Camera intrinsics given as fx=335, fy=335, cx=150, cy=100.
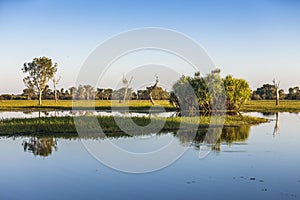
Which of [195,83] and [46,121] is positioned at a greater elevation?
[195,83]

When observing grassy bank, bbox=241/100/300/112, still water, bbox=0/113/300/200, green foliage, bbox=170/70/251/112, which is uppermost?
green foliage, bbox=170/70/251/112

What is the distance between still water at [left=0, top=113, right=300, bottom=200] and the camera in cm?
908

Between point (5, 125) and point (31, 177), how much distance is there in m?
12.9

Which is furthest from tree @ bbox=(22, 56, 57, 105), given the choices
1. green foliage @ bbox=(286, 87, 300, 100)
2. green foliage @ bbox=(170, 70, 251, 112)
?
green foliage @ bbox=(286, 87, 300, 100)

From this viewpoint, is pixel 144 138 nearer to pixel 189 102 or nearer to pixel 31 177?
pixel 31 177

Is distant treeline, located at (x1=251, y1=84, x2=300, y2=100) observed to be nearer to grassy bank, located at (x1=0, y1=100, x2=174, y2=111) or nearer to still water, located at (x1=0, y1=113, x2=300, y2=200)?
grassy bank, located at (x1=0, y1=100, x2=174, y2=111)

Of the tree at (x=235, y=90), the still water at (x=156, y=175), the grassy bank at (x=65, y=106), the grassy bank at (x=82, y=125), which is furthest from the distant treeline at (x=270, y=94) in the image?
the still water at (x=156, y=175)

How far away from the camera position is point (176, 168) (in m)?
12.2

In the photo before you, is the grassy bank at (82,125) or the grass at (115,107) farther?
the grass at (115,107)

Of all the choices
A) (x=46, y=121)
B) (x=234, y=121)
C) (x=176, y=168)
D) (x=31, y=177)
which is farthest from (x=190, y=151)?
(x=234, y=121)

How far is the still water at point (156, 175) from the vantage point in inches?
357

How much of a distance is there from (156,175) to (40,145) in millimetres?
7982

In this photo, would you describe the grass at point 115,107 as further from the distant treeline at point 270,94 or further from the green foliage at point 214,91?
the distant treeline at point 270,94

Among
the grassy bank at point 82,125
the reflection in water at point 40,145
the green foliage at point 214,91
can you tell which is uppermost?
the green foliage at point 214,91
